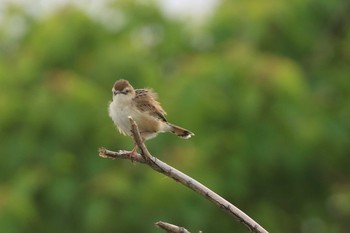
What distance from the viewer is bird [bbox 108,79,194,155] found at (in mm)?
5527

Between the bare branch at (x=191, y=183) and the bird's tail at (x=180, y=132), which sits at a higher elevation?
the bird's tail at (x=180, y=132)

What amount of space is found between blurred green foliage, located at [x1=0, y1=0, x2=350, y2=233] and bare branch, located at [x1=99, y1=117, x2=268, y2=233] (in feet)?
19.0

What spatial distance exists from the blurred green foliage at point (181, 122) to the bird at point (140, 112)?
185 inches

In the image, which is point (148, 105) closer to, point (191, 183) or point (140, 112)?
point (140, 112)

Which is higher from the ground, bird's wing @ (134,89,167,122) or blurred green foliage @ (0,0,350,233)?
blurred green foliage @ (0,0,350,233)

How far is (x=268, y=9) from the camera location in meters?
12.8

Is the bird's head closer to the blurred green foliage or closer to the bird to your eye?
the bird

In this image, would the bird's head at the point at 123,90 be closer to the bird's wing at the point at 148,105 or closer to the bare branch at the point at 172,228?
the bird's wing at the point at 148,105

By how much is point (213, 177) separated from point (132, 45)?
2060 millimetres

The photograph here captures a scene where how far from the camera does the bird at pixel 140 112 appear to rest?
18.1 feet

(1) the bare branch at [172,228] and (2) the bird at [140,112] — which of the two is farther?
(2) the bird at [140,112]

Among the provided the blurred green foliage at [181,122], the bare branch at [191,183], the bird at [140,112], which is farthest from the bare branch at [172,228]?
the blurred green foliage at [181,122]

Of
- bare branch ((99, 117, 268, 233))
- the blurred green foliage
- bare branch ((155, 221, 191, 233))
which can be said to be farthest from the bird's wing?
the blurred green foliage

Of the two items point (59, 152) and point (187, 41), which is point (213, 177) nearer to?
point (59, 152)
